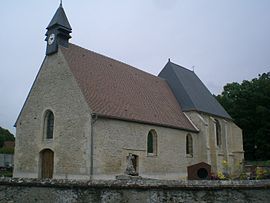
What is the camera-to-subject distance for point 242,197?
723cm

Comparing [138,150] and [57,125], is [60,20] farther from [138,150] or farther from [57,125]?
[138,150]

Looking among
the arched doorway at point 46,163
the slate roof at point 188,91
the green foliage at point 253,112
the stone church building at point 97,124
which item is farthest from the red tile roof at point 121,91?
the green foliage at point 253,112

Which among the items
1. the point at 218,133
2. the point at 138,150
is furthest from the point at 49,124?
the point at 218,133

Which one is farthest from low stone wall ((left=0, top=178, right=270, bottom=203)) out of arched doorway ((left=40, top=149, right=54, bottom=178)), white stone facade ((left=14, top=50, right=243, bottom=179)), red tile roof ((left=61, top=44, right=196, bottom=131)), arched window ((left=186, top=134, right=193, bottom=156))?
arched window ((left=186, top=134, right=193, bottom=156))

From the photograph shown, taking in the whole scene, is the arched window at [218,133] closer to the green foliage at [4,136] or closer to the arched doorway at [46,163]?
the arched doorway at [46,163]

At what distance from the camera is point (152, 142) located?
64.0ft

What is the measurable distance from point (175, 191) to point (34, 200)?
3.54 metres

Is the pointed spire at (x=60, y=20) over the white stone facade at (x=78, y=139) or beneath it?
over

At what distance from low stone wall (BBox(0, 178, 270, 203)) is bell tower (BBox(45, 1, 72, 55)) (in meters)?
12.3

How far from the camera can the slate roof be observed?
81.5ft

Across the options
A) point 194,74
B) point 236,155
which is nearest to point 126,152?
point 236,155

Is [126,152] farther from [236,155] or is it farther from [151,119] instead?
[236,155]

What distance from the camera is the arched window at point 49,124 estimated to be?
17.9 meters

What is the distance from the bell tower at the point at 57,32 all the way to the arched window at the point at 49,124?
3669 millimetres
